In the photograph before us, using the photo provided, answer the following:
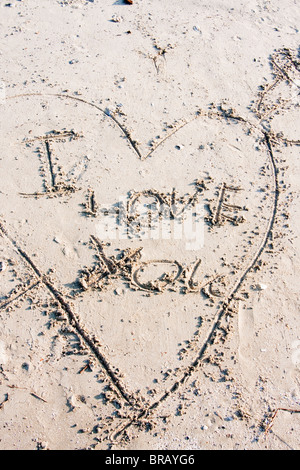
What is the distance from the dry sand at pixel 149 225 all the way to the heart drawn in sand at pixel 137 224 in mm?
15

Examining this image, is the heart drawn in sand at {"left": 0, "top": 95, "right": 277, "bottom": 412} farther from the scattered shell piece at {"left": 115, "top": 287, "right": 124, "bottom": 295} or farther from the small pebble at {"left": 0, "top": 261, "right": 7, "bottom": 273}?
the small pebble at {"left": 0, "top": 261, "right": 7, "bottom": 273}

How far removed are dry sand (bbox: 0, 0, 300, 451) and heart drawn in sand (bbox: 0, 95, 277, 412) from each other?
2 cm

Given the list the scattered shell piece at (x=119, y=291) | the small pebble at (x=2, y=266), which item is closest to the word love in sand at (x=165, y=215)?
the scattered shell piece at (x=119, y=291)

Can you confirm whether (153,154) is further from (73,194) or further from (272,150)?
(272,150)

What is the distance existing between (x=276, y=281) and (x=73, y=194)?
221 cm

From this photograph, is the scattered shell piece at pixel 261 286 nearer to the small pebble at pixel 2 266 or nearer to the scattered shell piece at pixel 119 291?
the scattered shell piece at pixel 119 291

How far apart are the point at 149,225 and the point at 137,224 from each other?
0.40ft

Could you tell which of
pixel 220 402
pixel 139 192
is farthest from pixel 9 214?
pixel 220 402

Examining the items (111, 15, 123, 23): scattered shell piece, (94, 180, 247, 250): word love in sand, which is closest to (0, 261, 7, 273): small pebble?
(94, 180, 247, 250): word love in sand

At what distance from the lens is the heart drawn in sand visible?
340cm

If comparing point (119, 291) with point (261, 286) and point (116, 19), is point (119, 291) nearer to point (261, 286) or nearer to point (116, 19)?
point (261, 286)

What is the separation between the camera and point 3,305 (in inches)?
137

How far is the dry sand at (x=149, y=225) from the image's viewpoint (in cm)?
314

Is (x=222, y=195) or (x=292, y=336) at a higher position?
(x=222, y=195)
